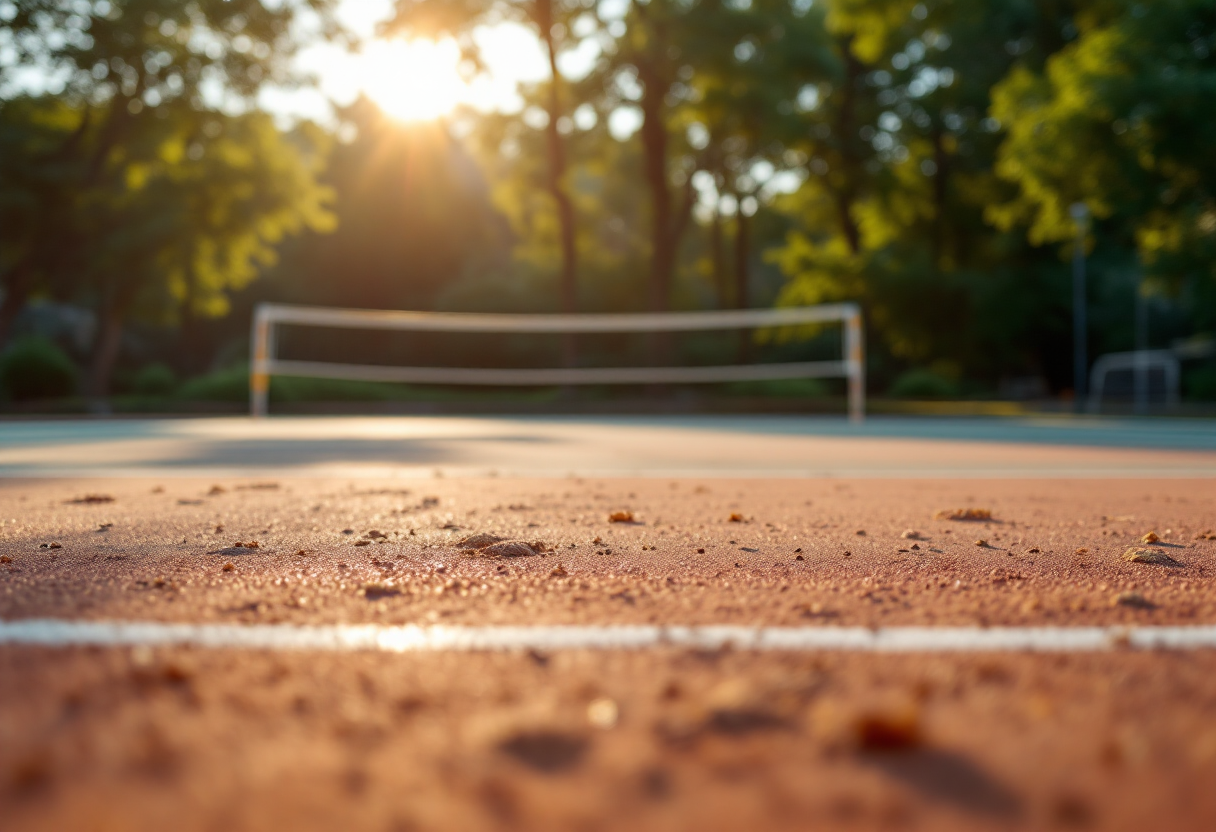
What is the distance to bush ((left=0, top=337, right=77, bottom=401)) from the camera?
21906 millimetres

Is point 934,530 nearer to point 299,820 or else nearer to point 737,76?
point 299,820

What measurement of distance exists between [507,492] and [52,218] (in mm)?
20443

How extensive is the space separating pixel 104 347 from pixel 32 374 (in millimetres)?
2388

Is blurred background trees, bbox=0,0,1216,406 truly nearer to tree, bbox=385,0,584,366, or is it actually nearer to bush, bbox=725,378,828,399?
tree, bbox=385,0,584,366

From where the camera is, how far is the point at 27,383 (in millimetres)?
22031

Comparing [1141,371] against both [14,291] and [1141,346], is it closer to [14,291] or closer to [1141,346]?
[1141,346]

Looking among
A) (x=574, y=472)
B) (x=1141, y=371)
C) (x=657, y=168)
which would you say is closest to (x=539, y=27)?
(x=657, y=168)

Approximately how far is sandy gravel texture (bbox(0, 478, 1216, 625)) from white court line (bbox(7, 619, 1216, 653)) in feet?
0.22

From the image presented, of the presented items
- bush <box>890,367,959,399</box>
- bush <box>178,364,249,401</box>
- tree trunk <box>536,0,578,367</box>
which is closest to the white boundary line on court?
bush <box>178,364,249,401</box>

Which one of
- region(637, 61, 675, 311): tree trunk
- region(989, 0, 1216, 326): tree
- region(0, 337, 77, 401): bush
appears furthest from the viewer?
region(637, 61, 675, 311): tree trunk

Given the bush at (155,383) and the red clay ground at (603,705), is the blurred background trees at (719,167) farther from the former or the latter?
the red clay ground at (603,705)

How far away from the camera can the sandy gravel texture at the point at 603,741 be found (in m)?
1.00

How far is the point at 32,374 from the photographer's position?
2206 centimetres

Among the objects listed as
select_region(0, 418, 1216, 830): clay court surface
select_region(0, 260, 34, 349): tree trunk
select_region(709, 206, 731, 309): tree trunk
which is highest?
select_region(709, 206, 731, 309): tree trunk
